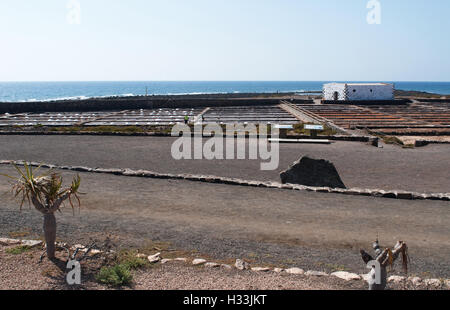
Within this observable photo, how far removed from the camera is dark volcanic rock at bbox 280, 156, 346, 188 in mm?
13898

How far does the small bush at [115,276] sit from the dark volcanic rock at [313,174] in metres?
8.41

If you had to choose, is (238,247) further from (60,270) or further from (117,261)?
(60,270)

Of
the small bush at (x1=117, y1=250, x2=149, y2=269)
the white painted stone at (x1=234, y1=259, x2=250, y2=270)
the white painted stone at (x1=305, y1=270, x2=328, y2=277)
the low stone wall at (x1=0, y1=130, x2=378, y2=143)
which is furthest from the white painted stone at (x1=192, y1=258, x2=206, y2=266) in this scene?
the low stone wall at (x1=0, y1=130, x2=378, y2=143)

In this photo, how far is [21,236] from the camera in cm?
888

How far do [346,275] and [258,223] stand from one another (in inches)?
130

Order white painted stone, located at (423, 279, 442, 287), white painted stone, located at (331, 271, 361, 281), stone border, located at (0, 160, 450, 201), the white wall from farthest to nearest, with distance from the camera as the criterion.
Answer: the white wall < stone border, located at (0, 160, 450, 201) < white painted stone, located at (331, 271, 361, 281) < white painted stone, located at (423, 279, 442, 287)

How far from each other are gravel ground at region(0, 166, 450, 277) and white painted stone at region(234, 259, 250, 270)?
1.11 feet

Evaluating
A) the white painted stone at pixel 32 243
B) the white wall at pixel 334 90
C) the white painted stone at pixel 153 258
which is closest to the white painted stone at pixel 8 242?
the white painted stone at pixel 32 243

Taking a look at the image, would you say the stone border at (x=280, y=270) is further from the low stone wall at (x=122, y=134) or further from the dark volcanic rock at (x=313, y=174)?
the low stone wall at (x=122, y=134)

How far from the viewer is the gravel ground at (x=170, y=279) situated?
642cm

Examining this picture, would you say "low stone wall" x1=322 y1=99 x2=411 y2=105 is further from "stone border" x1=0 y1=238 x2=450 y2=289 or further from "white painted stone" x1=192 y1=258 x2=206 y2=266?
"white painted stone" x1=192 y1=258 x2=206 y2=266

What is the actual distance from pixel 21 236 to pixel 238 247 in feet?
16.6

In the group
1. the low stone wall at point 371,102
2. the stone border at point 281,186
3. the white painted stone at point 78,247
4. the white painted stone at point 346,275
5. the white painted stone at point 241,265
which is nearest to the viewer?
the white painted stone at point 346,275
